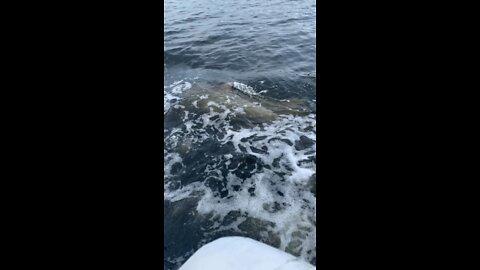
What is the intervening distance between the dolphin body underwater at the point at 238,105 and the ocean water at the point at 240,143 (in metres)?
0.02

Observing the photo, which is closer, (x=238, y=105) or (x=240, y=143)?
(x=240, y=143)

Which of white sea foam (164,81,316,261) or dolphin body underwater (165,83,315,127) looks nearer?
white sea foam (164,81,316,261)

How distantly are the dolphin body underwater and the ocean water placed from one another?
0.02 metres

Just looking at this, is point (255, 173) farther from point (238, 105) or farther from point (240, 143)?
point (238, 105)

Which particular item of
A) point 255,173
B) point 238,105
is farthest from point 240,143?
point 238,105

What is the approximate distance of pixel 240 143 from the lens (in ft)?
21.0

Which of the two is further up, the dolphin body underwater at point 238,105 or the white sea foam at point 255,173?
the dolphin body underwater at point 238,105

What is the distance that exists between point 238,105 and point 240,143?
5.22 feet

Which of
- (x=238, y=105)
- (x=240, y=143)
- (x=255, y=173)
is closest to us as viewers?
(x=255, y=173)

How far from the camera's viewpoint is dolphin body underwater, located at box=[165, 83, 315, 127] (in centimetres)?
728

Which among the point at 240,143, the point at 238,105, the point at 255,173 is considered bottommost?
the point at 255,173

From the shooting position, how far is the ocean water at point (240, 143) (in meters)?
4.50

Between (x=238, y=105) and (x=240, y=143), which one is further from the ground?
(x=238, y=105)
